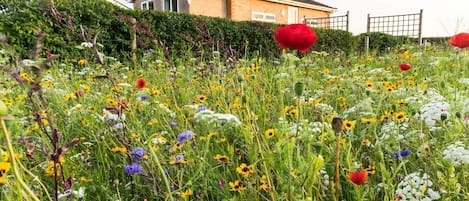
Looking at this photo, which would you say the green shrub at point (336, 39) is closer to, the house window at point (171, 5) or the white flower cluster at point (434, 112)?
the house window at point (171, 5)

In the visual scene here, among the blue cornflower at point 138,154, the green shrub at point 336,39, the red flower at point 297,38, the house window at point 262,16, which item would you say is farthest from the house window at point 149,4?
the red flower at point 297,38

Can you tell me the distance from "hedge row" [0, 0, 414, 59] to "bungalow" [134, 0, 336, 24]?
661 cm

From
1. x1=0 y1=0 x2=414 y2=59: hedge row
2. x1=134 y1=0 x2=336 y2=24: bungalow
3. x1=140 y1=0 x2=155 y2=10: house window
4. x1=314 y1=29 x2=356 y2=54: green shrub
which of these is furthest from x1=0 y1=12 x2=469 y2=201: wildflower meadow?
x1=140 y1=0 x2=155 y2=10: house window

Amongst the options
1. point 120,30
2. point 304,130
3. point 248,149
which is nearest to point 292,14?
point 120,30

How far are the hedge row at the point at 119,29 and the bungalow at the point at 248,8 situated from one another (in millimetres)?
6610

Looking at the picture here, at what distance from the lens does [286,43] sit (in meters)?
0.91

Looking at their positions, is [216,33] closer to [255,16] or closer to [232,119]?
[232,119]

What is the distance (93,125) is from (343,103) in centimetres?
142

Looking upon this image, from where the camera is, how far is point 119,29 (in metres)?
5.78

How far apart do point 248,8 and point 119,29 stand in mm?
10960

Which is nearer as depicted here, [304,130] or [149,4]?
[304,130]

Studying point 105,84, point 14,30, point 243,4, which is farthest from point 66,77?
point 243,4

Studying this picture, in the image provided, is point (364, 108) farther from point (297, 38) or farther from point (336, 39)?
point (336, 39)

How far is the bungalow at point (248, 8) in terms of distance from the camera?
1476 cm
